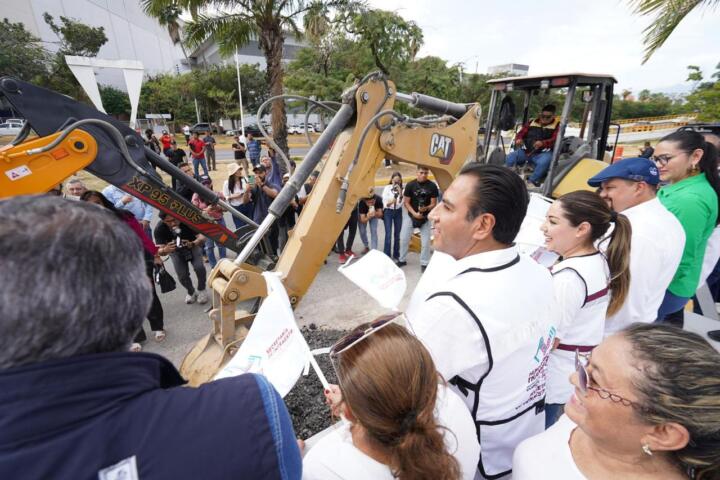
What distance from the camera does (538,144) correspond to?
17.4ft

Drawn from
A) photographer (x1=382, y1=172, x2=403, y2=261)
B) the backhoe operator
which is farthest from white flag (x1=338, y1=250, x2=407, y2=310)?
the backhoe operator

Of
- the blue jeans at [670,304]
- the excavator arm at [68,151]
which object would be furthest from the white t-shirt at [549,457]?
the excavator arm at [68,151]

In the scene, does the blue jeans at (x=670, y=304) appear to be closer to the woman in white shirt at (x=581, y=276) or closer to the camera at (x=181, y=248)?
the woman in white shirt at (x=581, y=276)

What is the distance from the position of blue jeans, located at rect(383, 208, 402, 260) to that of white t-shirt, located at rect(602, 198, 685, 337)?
407cm

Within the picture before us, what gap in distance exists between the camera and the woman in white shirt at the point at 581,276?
169cm

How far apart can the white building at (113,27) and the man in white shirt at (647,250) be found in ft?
124

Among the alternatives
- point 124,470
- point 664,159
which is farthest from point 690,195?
point 124,470

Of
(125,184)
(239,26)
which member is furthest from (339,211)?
(239,26)

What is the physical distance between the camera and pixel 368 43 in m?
14.3

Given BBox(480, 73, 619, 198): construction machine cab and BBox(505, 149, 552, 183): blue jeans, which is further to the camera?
BBox(505, 149, 552, 183): blue jeans

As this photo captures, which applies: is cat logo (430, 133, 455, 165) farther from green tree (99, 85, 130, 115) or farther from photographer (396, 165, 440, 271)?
green tree (99, 85, 130, 115)

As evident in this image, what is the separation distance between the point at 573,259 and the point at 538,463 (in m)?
1.05

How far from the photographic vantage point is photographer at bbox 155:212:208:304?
14.9 ft

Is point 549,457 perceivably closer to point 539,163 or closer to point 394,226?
point 539,163
